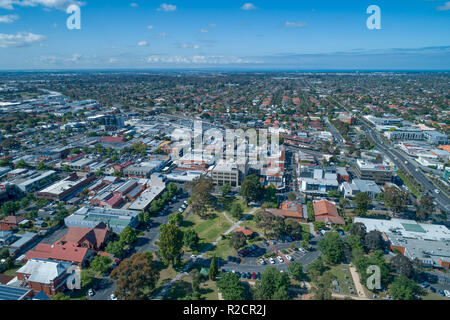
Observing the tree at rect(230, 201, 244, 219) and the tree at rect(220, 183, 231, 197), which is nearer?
the tree at rect(230, 201, 244, 219)

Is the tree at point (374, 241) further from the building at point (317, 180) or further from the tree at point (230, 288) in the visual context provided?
the tree at point (230, 288)

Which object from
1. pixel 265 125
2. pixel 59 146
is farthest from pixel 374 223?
pixel 59 146

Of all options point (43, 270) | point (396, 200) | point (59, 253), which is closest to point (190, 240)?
point (59, 253)

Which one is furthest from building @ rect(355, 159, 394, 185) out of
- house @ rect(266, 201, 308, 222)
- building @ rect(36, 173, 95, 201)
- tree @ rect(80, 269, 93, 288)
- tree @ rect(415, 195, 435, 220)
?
building @ rect(36, 173, 95, 201)

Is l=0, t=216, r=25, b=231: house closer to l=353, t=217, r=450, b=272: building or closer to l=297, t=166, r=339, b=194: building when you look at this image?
l=297, t=166, r=339, b=194: building

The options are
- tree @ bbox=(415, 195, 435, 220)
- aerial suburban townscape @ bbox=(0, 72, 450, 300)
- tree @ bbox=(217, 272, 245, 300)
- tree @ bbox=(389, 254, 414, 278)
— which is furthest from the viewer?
tree @ bbox=(415, 195, 435, 220)
